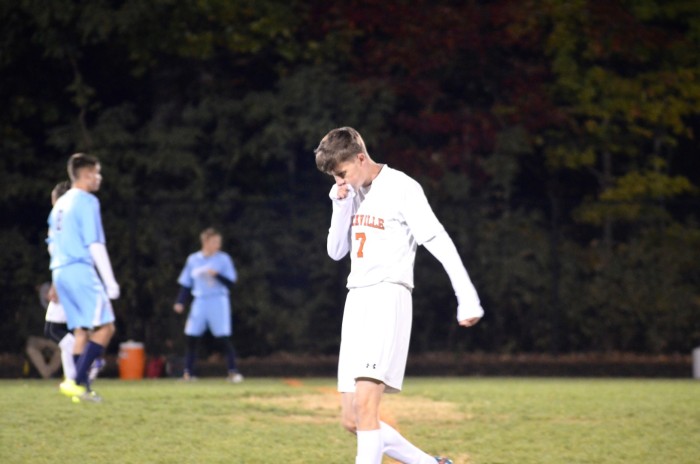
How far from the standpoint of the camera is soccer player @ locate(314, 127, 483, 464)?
21.8ft

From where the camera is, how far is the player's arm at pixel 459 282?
6398 mm

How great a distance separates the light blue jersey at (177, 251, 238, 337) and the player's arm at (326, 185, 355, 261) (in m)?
10.00

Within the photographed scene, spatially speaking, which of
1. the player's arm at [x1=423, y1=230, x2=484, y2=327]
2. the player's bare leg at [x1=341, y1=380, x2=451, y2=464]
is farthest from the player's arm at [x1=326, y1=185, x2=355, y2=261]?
the player's bare leg at [x1=341, y1=380, x2=451, y2=464]

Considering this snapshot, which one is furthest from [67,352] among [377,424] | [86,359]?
[377,424]

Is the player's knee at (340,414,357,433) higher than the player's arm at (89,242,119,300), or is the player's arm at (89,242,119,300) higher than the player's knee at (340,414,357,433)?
the player's arm at (89,242,119,300)

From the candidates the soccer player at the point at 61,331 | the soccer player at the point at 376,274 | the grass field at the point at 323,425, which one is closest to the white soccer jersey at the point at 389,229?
the soccer player at the point at 376,274

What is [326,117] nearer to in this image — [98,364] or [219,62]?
[219,62]

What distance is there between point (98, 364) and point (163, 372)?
10.5ft

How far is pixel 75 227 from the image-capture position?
1141 cm

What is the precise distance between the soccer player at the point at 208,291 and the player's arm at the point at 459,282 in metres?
10.4

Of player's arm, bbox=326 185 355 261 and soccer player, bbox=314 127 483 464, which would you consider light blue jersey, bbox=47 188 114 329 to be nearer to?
player's arm, bbox=326 185 355 261

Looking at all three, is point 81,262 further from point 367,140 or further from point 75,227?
point 367,140

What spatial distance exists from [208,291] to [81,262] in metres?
5.68

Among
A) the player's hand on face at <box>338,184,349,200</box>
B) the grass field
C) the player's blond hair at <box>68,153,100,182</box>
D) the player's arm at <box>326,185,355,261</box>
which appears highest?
the player's blond hair at <box>68,153,100,182</box>
